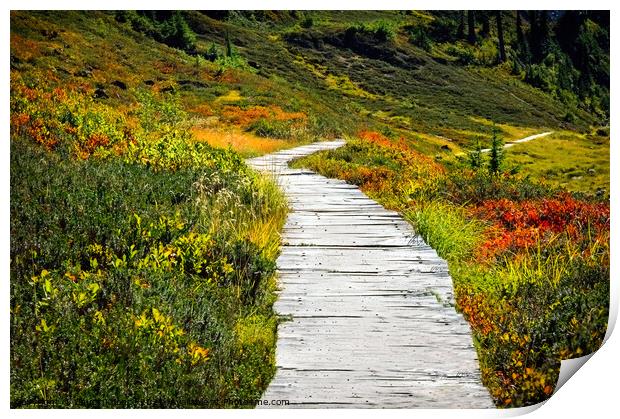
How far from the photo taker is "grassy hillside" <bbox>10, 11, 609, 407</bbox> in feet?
19.9

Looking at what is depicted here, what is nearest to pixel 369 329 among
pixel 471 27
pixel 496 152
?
pixel 496 152

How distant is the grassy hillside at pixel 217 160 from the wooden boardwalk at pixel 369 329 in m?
0.23

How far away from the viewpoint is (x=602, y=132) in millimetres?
7387

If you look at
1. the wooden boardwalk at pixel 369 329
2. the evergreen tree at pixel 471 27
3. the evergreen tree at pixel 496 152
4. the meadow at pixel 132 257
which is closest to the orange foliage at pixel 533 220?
the evergreen tree at pixel 496 152

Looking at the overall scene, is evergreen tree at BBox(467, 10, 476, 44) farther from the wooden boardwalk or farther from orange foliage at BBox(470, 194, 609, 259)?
the wooden boardwalk

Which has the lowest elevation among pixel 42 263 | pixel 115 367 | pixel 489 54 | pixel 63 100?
pixel 115 367

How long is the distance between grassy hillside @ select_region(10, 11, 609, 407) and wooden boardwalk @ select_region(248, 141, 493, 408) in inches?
9.1

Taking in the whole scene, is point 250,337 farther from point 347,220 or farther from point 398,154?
point 398,154

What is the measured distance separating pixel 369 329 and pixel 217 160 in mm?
2595

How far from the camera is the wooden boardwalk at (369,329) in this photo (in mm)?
5961
